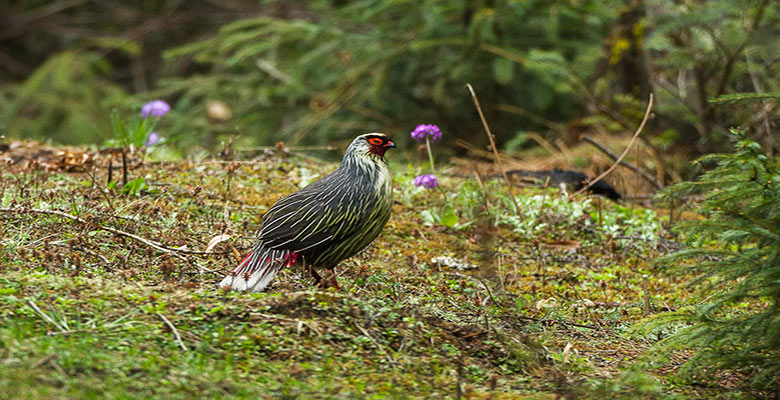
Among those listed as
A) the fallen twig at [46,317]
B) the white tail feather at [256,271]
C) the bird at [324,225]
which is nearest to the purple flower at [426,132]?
the bird at [324,225]

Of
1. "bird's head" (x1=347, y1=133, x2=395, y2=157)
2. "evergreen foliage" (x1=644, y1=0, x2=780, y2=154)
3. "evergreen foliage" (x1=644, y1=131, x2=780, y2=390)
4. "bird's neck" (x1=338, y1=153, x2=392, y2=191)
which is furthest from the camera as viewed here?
"evergreen foliage" (x1=644, y1=0, x2=780, y2=154)

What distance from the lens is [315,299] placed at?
3404 mm

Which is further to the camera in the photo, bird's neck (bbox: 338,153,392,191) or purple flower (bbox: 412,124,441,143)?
purple flower (bbox: 412,124,441,143)

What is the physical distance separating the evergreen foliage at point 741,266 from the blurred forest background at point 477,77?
4.07 metres

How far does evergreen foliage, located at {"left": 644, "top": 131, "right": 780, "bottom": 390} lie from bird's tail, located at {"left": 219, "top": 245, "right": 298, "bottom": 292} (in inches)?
69.1

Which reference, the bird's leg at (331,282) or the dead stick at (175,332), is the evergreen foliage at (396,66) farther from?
the dead stick at (175,332)

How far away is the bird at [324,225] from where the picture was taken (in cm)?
→ 390

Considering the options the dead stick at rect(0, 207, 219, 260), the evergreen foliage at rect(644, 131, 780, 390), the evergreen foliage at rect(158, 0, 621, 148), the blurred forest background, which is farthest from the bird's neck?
the evergreen foliage at rect(158, 0, 621, 148)

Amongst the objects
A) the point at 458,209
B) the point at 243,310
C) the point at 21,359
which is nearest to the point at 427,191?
the point at 458,209

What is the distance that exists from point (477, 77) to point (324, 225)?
17.4 ft

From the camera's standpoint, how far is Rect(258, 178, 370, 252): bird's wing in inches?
154

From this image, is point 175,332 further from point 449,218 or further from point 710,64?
point 710,64

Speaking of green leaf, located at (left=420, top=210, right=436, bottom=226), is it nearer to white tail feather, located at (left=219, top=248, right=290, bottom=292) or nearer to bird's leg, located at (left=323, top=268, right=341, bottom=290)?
bird's leg, located at (left=323, top=268, right=341, bottom=290)

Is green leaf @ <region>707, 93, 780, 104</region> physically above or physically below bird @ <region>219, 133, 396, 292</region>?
above
